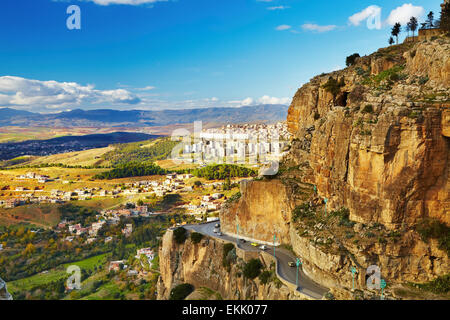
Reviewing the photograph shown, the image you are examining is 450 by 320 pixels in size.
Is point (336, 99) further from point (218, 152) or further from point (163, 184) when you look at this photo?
point (218, 152)

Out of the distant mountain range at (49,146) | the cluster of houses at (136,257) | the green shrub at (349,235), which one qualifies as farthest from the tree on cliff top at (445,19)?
the distant mountain range at (49,146)

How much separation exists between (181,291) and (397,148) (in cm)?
2268

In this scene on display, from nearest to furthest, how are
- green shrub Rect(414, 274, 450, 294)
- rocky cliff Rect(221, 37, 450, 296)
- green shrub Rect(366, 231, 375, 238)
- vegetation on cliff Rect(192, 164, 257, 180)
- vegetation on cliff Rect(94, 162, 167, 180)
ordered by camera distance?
green shrub Rect(414, 274, 450, 294), rocky cliff Rect(221, 37, 450, 296), green shrub Rect(366, 231, 375, 238), vegetation on cliff Rect(192, 164, 257, 180), vegetation on cliff Rect(94, 162, 167, 180)

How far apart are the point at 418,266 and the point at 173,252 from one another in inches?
921

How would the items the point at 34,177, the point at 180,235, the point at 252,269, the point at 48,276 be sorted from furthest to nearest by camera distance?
1. the point at 34,177
2. the point at 48,276
3. the point at 180,235
4. the point at 252,269

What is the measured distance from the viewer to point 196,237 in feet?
109

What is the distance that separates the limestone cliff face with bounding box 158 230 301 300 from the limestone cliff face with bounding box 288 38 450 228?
7559 millimetres

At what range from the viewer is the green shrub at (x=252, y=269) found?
25.8 meters

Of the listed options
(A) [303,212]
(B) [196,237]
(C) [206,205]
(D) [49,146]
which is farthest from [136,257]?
(D) [49,146]

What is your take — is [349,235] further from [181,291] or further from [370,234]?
[181,291]

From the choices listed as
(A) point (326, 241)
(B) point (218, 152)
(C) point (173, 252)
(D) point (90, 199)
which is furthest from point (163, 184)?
(A) point (326, 241)

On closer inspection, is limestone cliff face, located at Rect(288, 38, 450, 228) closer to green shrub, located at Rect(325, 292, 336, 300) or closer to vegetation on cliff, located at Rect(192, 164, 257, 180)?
green shrub, located at Rect(325, 292, 336, 300)

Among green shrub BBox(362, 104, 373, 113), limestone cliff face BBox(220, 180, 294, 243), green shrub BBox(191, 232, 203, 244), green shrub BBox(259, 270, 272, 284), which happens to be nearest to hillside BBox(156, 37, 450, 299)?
green shrub BBox(362, 104, 373, 113)

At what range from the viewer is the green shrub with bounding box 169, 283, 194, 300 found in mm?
31125
